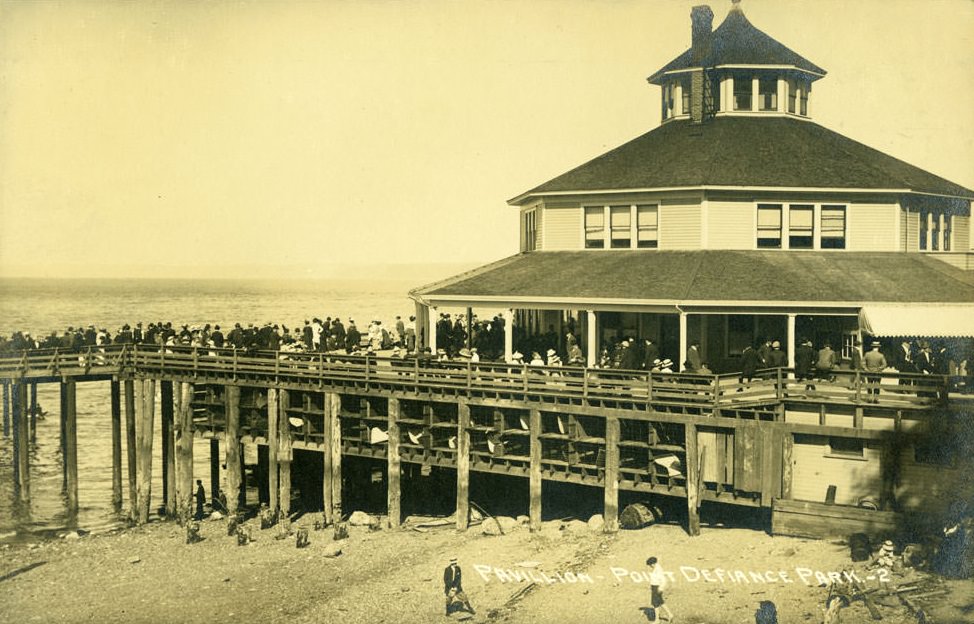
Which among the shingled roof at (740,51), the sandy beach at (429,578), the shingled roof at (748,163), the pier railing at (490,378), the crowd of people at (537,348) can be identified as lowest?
the sandy beach at (429,578)

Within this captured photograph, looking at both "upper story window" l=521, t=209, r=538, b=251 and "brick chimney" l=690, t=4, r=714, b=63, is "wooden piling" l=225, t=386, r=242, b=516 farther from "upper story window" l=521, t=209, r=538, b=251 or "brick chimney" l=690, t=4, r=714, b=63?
"brick chimney" l=690, t=4, r=714, b=63

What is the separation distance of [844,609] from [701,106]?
2333 cm

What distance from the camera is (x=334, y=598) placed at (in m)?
24.2

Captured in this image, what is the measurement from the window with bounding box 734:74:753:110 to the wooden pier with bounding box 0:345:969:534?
1514 centimetres

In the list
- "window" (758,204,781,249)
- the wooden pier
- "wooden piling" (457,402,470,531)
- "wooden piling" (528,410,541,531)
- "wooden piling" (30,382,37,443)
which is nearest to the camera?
the wooden pier

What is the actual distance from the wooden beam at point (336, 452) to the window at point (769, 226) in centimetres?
1438

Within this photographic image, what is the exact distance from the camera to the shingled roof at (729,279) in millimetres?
29031

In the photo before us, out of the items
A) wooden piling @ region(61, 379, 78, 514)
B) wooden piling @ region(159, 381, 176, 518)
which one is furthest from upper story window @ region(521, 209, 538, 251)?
wooden piling @ region(61, 379, 78, 514)

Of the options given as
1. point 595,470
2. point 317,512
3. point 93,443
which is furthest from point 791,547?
point 93,443

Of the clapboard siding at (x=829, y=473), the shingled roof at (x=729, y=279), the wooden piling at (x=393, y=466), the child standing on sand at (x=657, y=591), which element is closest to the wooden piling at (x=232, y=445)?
the wooden piling at (x=393, y=466)

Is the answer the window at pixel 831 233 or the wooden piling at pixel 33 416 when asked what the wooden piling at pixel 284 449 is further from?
the wooden piling at pixel 33 416

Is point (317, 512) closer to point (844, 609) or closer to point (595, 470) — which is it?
point (595, 470)

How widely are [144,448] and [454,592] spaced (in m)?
16.8

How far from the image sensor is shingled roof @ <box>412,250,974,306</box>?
29.0m
